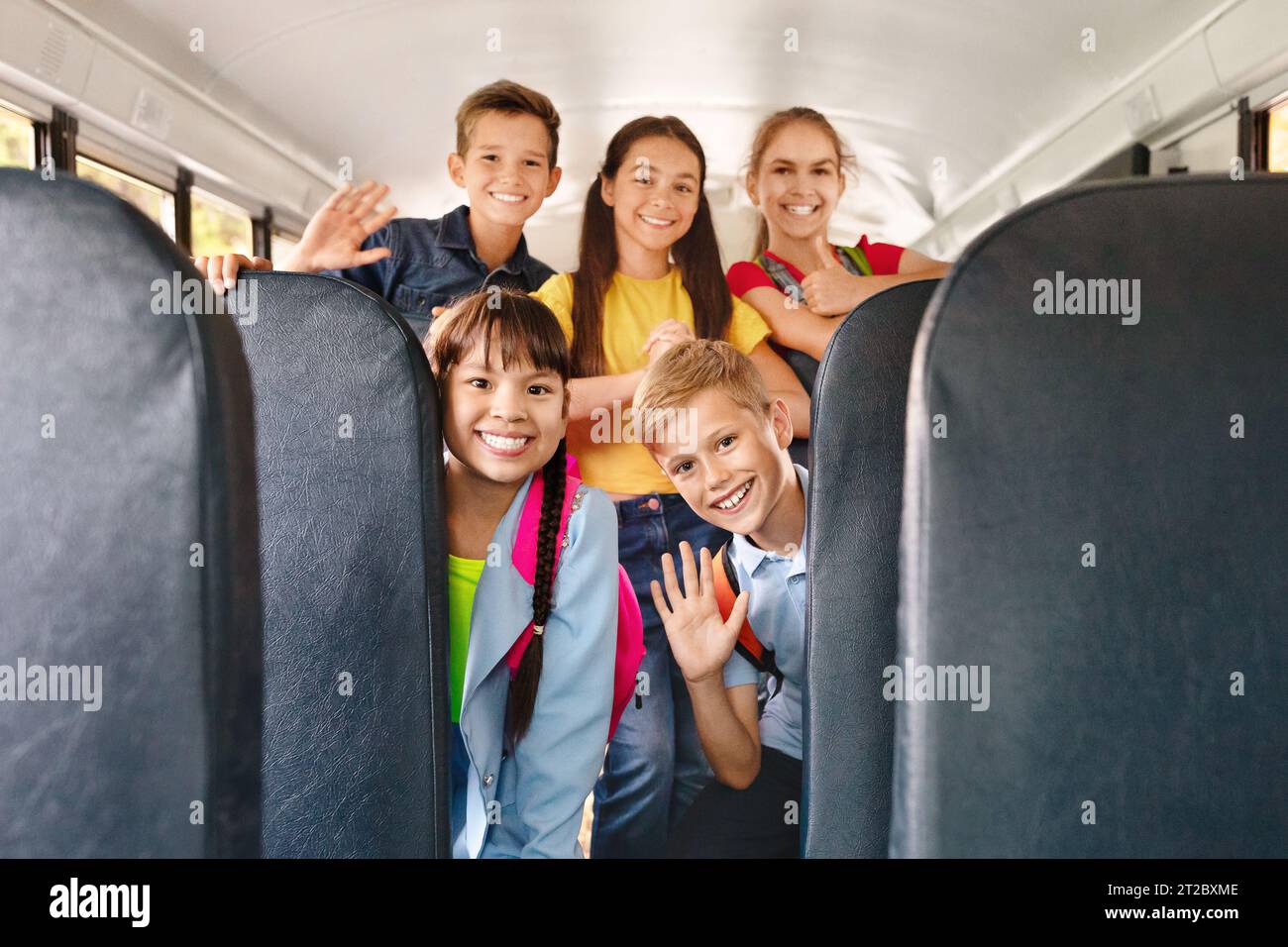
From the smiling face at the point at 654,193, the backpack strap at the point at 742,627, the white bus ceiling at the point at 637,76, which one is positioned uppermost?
the white bus ceiling at the point at 637,76

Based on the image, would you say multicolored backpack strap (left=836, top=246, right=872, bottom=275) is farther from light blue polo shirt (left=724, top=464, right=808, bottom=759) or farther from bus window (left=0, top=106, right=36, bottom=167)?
bus window (left=0, top=106, right=36, bottom=167)

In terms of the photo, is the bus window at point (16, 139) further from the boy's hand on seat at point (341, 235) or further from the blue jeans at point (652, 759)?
the blue jeans at point (652, 759)

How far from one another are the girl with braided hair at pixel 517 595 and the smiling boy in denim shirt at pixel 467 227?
522mm

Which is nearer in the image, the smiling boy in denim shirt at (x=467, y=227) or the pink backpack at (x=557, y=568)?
the pink backpack at (x=557, y=568)

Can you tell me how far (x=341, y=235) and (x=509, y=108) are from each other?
1.93ft

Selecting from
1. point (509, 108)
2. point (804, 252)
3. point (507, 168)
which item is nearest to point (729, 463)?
point (804, 252)

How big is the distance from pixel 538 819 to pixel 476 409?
63 cm

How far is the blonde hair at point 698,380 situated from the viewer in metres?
1.89

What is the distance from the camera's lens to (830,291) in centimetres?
228

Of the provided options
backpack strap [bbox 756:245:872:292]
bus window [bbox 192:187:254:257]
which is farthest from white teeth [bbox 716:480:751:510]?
bus window [bbox 192:187:254:257]

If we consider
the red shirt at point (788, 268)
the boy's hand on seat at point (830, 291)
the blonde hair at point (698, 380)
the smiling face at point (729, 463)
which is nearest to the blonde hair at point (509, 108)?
the red shirt at point (788, 268)

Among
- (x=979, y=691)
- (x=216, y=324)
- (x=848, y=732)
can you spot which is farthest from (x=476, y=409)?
(x=979, y=691)

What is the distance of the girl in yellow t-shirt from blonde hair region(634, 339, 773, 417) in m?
0.13
